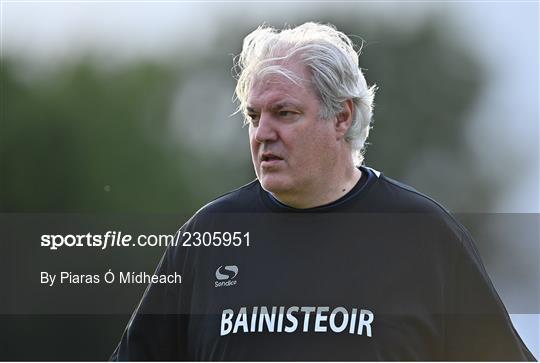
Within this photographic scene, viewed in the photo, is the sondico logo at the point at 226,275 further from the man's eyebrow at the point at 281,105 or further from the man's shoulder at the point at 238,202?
the man's eyebrow at the point at 281,105

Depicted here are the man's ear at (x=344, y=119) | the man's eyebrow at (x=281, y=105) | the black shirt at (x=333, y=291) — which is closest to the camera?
the black shirt at (x=333, y=291)

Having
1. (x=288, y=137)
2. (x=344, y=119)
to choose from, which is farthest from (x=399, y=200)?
(x=288, y=137)

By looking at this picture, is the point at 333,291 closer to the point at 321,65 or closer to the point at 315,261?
the point at 315,261

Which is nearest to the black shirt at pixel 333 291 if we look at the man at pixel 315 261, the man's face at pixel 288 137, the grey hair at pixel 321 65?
the man at pixel 315 261

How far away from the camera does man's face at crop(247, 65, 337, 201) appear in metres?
3.41

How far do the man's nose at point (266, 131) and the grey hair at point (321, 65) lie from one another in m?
0.18

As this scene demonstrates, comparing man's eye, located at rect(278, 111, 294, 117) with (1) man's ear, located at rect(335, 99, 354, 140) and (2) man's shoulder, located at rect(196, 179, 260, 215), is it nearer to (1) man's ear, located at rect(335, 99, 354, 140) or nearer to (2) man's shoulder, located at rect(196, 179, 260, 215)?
(1) man's ear, located at rect(335, 99, 354, 140)

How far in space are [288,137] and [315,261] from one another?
1.60 feet

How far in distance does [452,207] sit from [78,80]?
4.84m

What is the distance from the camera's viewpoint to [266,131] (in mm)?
3406

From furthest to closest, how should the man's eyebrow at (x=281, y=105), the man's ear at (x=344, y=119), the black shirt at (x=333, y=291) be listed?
the man's ear at (x=344, y=119) → the man's eyebrow at (x=281, y=105) → the black shirt at (x=333, y=291)

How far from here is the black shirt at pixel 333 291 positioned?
331 cm

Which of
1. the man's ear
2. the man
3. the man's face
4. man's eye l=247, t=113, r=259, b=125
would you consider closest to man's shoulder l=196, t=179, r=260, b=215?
the man

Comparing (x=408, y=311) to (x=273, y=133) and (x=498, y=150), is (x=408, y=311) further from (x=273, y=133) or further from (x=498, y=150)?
(x=498, y=150)
